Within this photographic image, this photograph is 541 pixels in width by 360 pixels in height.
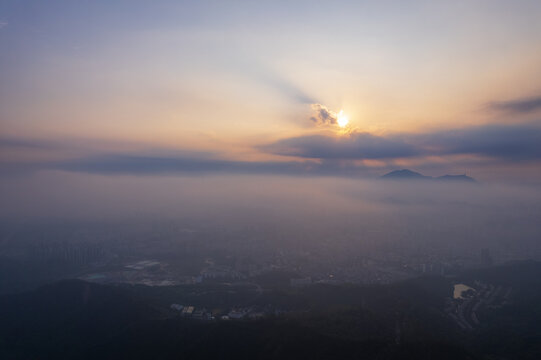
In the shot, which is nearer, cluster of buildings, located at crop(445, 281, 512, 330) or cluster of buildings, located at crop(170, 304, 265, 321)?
cluster of buildings, located at crop(170, 304, 265, 321)

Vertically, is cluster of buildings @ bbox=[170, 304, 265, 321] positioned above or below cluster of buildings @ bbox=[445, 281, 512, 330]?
below

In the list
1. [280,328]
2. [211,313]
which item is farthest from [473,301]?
[211,313]

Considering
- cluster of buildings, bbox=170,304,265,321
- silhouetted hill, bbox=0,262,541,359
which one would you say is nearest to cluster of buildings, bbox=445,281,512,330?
silhouetted hill, bbox=0,262,541,359

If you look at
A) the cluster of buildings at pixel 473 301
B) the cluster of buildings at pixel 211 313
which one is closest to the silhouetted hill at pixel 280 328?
the cluster of buildings at pixel 473 301

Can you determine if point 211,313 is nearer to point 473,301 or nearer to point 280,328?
point 280,328

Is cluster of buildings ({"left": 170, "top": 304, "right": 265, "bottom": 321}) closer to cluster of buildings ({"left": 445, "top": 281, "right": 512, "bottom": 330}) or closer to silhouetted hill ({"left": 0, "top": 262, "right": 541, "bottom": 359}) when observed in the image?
silhouetted hill ({"left": 0, "top": 262, "right": 541, "bottom": 359})

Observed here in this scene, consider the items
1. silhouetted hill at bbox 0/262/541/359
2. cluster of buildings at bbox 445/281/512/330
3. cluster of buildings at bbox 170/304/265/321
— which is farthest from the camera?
cluster of buildings at bbox 445/281/512/330

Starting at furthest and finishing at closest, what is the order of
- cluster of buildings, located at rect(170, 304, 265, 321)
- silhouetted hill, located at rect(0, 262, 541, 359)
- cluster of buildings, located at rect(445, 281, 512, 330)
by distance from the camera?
cluster of buildings, located at rect(445, 281, 512, 330) < cluster of buildings, located at rect(170, 304, 265, 321) < silhouetted hill, located at rect(0, 262, 541, 359)

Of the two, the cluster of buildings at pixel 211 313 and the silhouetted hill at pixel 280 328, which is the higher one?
the silhouetted hill at pixel 280 328

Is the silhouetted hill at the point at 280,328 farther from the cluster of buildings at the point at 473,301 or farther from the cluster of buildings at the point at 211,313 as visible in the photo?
the cluster of buildings at the point at 211,313

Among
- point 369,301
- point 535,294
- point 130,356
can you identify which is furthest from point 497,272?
point 130,356

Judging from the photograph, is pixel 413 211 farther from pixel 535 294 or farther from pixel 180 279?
pixel 180 279
